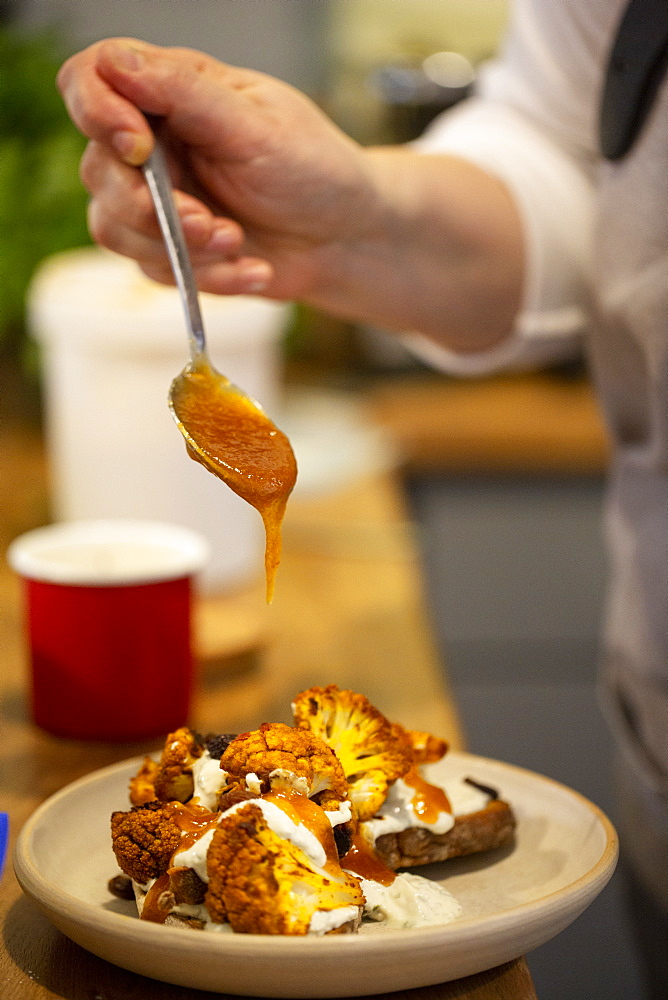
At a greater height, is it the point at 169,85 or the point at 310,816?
the point at 169,85

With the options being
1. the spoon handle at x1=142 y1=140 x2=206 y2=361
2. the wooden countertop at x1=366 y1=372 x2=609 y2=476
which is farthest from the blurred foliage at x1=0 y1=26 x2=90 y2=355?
the spoon handle at x1=142 y1=140 x2=206 y2=361

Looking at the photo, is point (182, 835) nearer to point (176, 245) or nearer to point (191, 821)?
point (191, 821)

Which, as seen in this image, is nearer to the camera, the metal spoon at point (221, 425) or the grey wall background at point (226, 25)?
the metal spoon at point (221, 425)

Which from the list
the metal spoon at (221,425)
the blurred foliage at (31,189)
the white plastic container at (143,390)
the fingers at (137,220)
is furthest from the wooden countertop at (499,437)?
the metal spoon at (221,425)

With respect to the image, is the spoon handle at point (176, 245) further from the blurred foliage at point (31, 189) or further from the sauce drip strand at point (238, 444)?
the blurred foliage at point (31, 189)

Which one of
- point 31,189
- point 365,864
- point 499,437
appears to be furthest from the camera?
point 499,437

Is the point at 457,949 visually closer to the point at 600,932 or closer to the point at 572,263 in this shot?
the point at 600,932

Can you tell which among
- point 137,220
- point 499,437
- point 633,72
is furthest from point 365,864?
point 499,437
